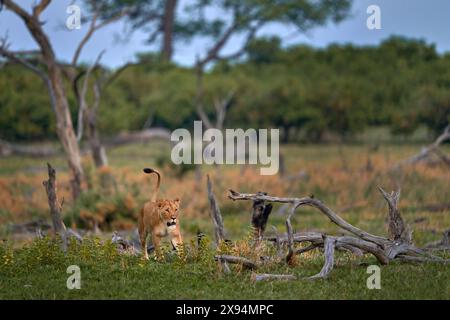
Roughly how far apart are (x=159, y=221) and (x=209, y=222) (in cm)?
931

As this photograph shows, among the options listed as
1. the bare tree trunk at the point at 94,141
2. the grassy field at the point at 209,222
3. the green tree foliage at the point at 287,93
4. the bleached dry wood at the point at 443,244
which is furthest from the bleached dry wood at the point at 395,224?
the green tree foliage at the point at 287,93

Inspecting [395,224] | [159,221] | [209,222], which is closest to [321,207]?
[395,224]

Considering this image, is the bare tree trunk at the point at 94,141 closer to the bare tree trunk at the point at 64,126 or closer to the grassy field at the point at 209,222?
the grassy field at the point at 209,222

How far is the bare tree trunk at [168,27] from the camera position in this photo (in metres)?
46.7

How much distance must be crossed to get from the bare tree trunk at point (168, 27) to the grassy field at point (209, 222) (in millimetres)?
12215

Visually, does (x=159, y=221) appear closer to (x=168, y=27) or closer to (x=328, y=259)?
(x=328, y=259)

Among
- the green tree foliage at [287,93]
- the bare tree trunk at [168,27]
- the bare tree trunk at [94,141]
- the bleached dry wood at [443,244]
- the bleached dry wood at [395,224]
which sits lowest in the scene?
the bleached dry wood at [443,244]

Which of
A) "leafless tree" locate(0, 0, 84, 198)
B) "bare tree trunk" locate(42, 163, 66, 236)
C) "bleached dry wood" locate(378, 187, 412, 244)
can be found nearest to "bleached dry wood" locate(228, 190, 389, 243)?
"bleached dry wood" locate(378, 187, 412, 244)

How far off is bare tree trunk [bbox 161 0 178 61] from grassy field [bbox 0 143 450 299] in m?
12.2

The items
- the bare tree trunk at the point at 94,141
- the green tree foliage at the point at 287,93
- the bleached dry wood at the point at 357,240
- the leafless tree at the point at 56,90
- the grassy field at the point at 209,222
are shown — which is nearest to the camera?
the grassy field at the point at 209,222

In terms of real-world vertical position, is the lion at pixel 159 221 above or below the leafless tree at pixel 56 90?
below

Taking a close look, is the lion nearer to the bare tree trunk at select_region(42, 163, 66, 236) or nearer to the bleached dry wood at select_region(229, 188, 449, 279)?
the bleached dry wood at select_region(229, 188, 449, 279)

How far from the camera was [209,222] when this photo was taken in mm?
18672
